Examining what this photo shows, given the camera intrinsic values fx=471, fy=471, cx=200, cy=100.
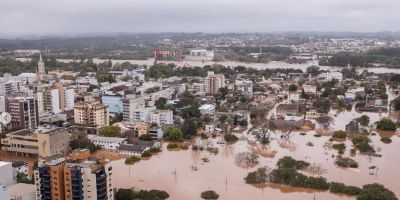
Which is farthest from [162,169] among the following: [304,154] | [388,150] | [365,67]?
[365,67]

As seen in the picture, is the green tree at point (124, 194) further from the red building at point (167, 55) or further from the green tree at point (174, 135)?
the red building at point (167, 55)

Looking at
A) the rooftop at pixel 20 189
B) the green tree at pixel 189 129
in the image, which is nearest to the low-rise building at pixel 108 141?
the green tree at pixel 189 129

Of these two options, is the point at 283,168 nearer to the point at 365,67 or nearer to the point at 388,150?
the point at 388,150

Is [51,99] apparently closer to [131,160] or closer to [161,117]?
[161,117]

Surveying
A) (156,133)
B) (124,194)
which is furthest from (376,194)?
(156,133)

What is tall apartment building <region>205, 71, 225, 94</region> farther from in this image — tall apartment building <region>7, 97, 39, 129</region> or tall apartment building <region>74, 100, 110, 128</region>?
tall apartment building <region>7, 97, 39, 129</region>

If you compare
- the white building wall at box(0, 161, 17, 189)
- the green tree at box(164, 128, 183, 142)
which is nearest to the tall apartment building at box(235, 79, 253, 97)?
the green tree at box(164, 128, 183, 142)
